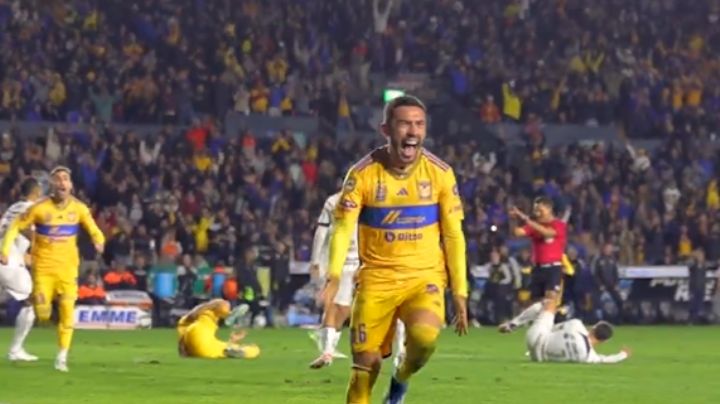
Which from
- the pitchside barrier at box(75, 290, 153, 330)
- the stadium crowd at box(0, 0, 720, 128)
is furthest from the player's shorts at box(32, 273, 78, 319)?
the stadium crowd at box(0, 0, 720, 128)

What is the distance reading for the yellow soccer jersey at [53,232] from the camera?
21.5 m

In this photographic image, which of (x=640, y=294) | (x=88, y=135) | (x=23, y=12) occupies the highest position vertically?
(x=23, y=12)

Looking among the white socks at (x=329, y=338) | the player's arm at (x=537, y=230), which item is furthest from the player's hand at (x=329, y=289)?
the player's arm at (x=537, y=230)

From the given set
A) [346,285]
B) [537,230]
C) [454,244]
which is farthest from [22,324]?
[454,244]

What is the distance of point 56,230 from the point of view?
21.7m

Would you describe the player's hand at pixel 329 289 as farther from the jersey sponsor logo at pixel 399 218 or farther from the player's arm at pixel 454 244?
the player's arm at pixel 454 244

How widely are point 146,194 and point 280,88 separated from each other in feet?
20.2

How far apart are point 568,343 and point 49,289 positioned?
6.45 m

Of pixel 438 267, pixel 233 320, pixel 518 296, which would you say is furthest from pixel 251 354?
pixel 518 296

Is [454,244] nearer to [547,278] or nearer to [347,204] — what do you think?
[347,204]

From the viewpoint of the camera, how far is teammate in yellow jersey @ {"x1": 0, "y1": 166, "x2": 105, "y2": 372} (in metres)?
21.4

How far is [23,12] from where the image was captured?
134ft

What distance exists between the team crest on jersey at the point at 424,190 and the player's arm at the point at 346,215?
0.42 m

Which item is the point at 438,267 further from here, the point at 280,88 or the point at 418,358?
the point at 280,88
